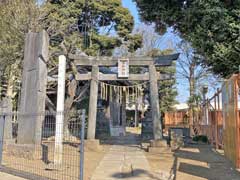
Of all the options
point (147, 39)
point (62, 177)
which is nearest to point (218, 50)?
point (62, 177)

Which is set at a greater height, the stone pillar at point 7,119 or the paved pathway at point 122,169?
the stone pillar at point 7,119

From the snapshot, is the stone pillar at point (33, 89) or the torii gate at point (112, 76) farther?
the torii gate at point (112, 76)

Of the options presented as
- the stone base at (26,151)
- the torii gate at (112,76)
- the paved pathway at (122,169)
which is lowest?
the paved pathway at (122,169)

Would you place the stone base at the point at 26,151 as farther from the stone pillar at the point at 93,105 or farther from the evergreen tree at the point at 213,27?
the evergreen tree at the point at 213,27

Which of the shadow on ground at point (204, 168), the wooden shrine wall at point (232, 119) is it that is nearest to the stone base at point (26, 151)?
the shadow on ground at point (204, 168)

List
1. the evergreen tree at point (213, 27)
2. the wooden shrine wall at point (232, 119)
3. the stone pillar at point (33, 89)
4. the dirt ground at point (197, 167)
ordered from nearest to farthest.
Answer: the dirt ground at point (197, 167) < the wooden shrine wall at point (232, 119) < the evergreen tree at point (213, 27) < the stone pillar at point (33, 89)

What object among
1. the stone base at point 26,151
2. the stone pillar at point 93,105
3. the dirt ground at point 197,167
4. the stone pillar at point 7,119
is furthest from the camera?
the stone pillar at point 93,105

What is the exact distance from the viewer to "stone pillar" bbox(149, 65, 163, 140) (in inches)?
528

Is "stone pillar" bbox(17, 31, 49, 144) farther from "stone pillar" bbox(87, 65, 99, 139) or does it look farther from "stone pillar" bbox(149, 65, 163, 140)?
"stone pillar" bbox(149, 65, 163, 140)

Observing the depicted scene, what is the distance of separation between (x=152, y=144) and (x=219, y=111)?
327 cm

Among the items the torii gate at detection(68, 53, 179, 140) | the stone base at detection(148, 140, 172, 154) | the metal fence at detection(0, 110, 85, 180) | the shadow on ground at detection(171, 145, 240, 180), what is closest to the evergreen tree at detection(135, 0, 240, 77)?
the shadow on ground at detection(171, 145, 240, 180)

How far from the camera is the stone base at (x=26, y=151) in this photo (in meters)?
9.69

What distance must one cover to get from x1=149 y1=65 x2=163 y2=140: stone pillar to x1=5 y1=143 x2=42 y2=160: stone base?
16.8 ft

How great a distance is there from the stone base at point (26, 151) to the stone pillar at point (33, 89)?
0.20m
